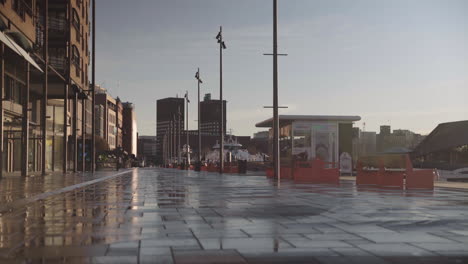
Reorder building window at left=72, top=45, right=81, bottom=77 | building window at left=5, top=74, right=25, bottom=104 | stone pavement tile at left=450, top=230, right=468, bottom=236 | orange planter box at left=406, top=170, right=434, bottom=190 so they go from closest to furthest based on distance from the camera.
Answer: stone pavement tile at left=450, top=230, right=468, bottom=236, orange planter box at left=406, top=170, right=434, bottom=190, building window at left=5, top=74, right=25, bottom=104, building window at left=72, top=45, right=81, bottom=77

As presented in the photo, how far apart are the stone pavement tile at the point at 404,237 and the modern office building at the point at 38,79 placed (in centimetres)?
1811

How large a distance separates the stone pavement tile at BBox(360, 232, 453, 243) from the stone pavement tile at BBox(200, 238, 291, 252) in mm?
1300

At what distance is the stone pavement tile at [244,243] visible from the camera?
272 inches

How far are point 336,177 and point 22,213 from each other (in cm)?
2063

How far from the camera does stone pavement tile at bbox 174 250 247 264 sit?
5.92 metres

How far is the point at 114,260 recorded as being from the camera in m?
5.96

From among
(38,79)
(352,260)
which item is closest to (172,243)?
(352,260)

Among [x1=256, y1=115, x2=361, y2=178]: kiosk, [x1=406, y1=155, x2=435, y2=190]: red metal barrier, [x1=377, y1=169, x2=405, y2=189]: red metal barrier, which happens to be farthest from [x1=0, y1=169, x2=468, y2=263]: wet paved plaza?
[x1=256, y1=115, x2=361, y2=178]: kiosk

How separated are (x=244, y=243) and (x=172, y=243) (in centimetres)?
88

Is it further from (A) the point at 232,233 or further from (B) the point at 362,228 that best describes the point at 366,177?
(A) the point at 232,233

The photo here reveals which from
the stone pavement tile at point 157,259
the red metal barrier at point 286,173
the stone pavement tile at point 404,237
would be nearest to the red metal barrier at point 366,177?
the red metal barrier at point 286,173

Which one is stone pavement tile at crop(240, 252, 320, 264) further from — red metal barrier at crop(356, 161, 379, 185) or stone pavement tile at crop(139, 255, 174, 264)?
red metal barrier at crop(356, 161, 379, 185)

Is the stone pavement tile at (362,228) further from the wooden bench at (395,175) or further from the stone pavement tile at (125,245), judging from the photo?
the wooden bench at (395,175)

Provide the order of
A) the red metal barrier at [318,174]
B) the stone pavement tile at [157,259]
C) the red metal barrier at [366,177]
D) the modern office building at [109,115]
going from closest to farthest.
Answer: the stone pavement tile at [157,259] < the red metal barrier at [366,177] < the red metal barrier at [318,174] < the modern office building at [109,115]
